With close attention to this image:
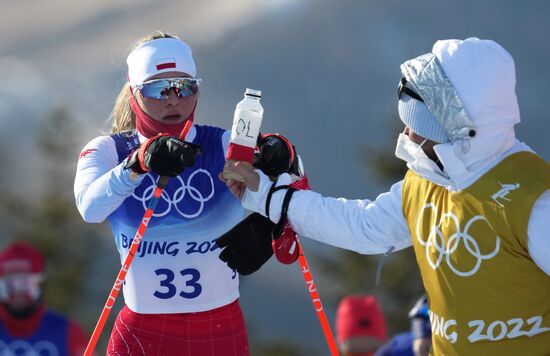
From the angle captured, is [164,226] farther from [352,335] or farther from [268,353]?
[268,353]

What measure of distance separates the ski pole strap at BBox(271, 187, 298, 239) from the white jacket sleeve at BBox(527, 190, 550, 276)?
3.15ft

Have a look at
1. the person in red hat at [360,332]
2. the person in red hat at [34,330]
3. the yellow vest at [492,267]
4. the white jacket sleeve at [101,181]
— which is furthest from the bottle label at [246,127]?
the person in red hat at [360,332]

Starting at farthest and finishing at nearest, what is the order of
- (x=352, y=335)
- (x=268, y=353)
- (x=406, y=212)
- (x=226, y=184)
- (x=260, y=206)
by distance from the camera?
(x=268, y=353) → (x=352, y=335) → (x=226, y=184) → (x=260, y=206) → (x=406, y=212)

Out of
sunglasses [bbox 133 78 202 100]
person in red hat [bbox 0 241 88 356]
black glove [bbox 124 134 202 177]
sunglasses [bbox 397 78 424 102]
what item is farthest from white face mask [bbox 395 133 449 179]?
person in red hat [bbox 0 241 88 356]

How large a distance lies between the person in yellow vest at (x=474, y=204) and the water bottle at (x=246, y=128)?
0.56m

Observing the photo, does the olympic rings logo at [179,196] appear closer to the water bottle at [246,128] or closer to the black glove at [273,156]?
the black glove at [273,156]

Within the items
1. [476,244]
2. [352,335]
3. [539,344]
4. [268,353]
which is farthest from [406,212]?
[268,353]

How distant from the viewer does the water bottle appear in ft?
13.7

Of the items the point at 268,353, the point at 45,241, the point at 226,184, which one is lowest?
the point at 268,353

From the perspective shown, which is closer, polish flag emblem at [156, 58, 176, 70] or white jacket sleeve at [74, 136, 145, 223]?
white jacket sleeve at [74, 136, 145, 223]

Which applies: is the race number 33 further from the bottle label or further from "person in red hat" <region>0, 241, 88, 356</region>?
"person in red hat" <region>0, 241, 88, 356</region>

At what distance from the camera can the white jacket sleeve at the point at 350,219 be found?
3.96 m

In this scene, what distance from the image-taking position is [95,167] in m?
4.67

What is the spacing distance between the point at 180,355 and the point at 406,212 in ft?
4.33
